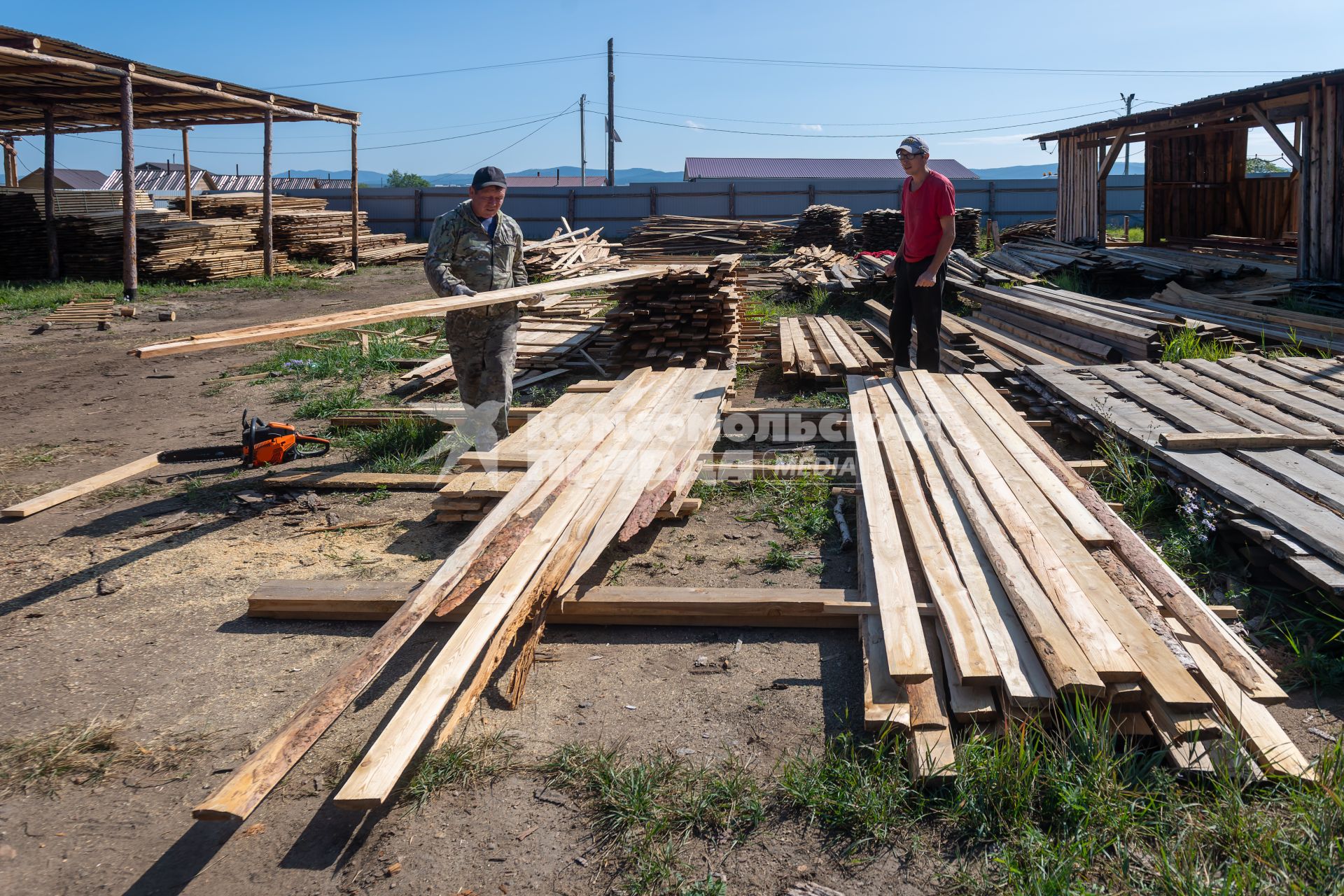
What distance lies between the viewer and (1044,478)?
16.0ft

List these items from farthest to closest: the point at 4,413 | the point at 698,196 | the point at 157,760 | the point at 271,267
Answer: the point at 698,196
the point at 271,267
the point at 4,413
the point at 157,760

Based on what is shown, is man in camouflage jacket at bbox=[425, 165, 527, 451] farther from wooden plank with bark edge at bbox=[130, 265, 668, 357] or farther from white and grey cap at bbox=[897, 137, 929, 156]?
white and grey cap at bbox=[897, 137, 929, 156]

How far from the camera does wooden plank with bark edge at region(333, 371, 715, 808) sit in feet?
8.75

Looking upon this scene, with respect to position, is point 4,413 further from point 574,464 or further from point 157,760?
point 157,760

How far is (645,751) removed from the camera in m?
3.20

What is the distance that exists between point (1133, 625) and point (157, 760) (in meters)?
3.30

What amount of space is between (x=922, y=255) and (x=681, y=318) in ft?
8.02

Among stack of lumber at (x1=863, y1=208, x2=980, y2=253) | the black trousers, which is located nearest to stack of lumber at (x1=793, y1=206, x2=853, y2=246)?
stack of lumber at (x1=863, y1=208, x2=980, y2=253)

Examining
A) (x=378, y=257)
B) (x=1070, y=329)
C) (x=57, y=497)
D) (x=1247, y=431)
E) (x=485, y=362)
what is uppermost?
(x=378, y=257)

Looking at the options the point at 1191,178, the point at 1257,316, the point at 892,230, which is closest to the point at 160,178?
the point at 892,230

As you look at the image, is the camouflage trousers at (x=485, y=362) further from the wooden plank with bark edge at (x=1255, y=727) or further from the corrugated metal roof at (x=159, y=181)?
the corrugated metal roof at (x=159, y=181)

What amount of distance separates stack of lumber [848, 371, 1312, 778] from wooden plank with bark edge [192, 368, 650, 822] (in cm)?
162

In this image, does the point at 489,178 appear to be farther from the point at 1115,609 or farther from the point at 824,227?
the point at 824,227

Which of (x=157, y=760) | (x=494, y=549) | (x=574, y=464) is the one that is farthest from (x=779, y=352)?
(x=157, y=760)
